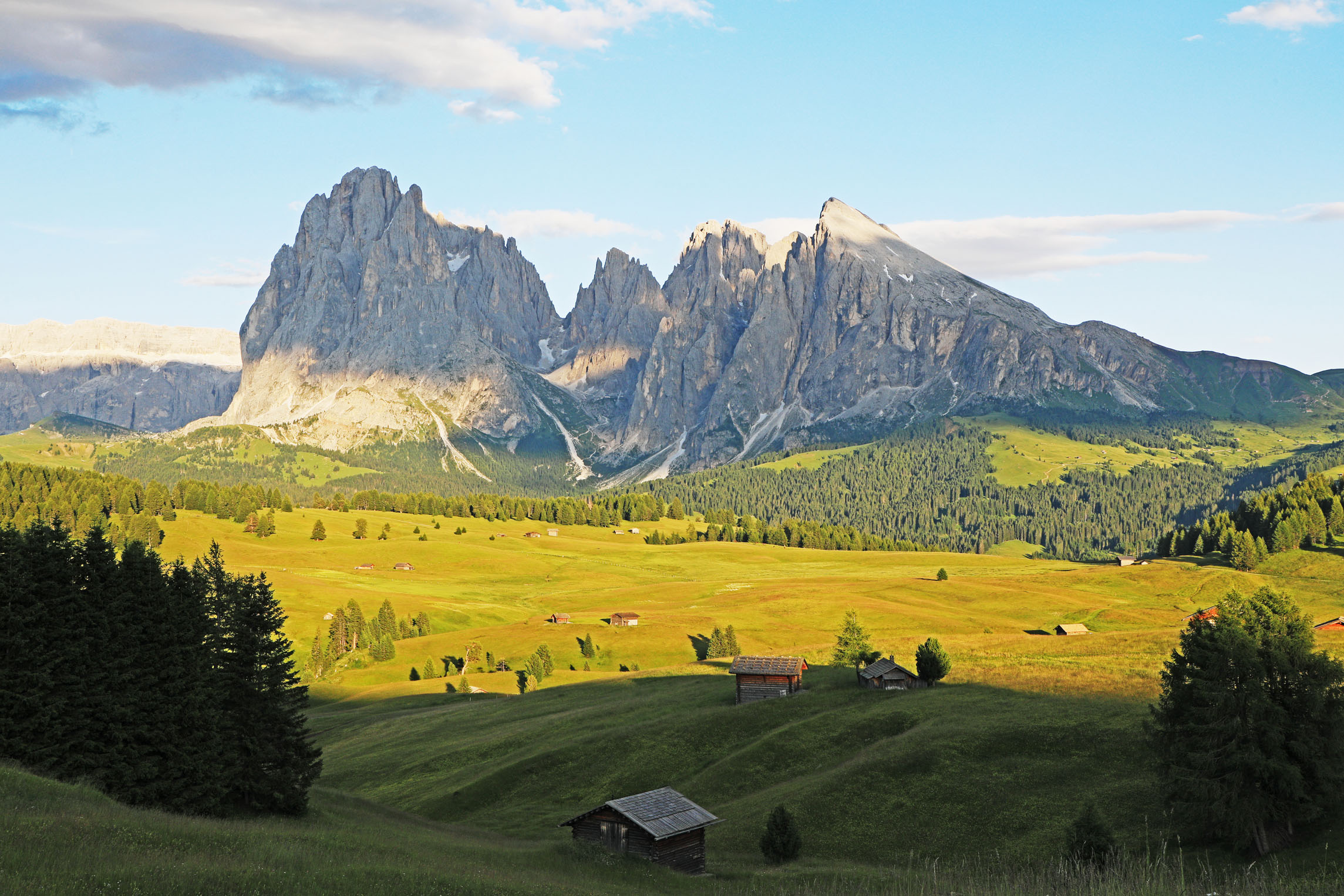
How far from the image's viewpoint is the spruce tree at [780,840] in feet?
149

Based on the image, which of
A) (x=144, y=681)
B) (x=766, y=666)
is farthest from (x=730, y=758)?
(x=144, y=681)

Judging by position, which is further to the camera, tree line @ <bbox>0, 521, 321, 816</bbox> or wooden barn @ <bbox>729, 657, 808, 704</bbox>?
wooden barn @ <bbox>729, 657, 808, 704</bbox>

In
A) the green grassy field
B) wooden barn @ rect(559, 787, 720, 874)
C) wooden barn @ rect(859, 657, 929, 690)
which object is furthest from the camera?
wooden barn @ rect(859, 657, 929, 690)

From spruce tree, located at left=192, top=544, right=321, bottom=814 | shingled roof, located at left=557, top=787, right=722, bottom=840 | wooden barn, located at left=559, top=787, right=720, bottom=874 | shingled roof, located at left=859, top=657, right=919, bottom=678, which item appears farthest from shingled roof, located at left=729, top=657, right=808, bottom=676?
spruce tree, located at left=192, top=544, right=321, bottom=814

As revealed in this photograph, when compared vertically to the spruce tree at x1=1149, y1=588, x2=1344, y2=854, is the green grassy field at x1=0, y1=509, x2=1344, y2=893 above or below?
below

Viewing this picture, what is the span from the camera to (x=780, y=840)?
45.5 metres

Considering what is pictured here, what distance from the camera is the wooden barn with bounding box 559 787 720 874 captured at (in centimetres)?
4319

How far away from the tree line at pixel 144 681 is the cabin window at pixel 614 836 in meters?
14.2

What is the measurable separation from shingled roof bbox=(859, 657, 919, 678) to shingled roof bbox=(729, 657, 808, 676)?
5.46 metres

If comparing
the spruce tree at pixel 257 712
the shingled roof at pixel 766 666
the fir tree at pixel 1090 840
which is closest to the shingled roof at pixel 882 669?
the shingled roof at pixel 766 666

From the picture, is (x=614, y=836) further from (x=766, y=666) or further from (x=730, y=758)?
(x=766, y=666)

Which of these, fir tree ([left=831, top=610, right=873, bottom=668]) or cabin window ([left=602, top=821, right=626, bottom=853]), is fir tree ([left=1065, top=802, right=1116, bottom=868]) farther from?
fir tree ([left=831, top=610, right=873, bottom=668])

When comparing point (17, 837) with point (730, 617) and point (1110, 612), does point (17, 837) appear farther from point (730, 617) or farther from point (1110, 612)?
point (1110, 612)


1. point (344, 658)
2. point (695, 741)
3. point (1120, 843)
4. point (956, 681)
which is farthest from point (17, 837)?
point (344, 658)
